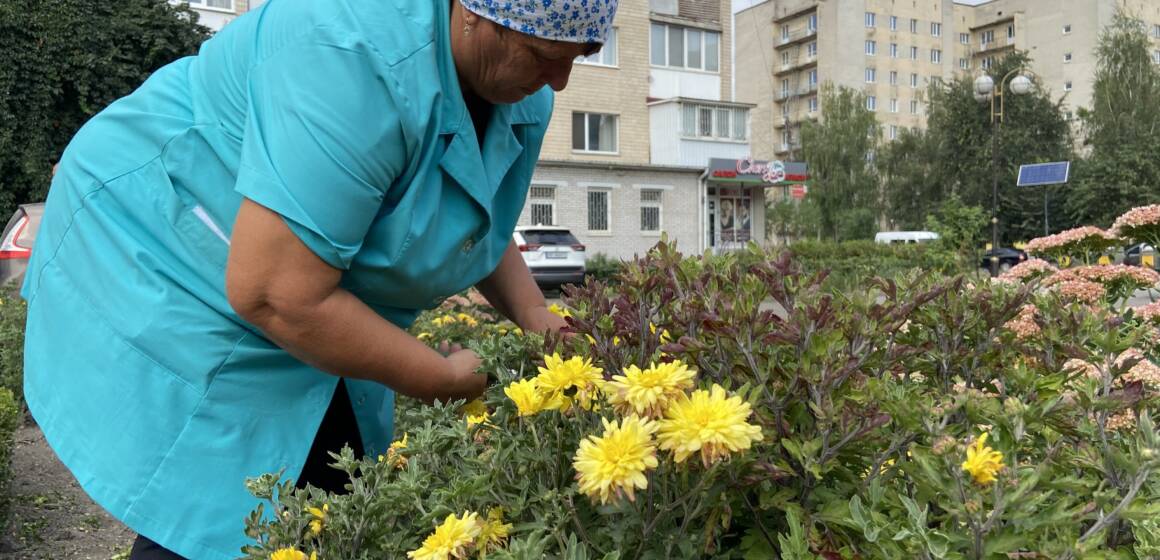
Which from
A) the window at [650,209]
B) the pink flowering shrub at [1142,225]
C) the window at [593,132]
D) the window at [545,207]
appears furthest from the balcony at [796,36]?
the pink flowering shrub at [1142,225]

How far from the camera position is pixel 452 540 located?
1.05 meters

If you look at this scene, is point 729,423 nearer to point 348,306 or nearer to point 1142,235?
point 348,306

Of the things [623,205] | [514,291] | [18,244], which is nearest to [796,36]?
[623,205]

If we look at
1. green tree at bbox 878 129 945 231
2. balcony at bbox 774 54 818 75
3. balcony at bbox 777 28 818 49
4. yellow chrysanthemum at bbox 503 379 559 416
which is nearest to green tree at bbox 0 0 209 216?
yellow chrysanthemum at bbox 503 379 559 416

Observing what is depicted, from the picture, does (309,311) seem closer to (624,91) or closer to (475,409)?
(475,409)

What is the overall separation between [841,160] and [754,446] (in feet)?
160

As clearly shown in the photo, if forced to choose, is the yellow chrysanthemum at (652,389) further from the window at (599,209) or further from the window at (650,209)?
the window at (650,209)

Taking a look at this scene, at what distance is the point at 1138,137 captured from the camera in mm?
38219

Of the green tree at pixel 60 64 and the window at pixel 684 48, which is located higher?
the window at pixel 684 48

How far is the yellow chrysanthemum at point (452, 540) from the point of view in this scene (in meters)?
1.05

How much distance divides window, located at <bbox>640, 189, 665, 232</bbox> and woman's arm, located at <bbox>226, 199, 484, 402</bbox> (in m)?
27.1

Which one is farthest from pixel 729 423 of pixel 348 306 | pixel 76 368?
pixel 76 368

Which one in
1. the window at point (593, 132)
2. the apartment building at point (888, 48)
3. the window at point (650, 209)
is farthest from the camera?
the apartment building at point (888, 48)

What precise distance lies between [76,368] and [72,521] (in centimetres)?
305
